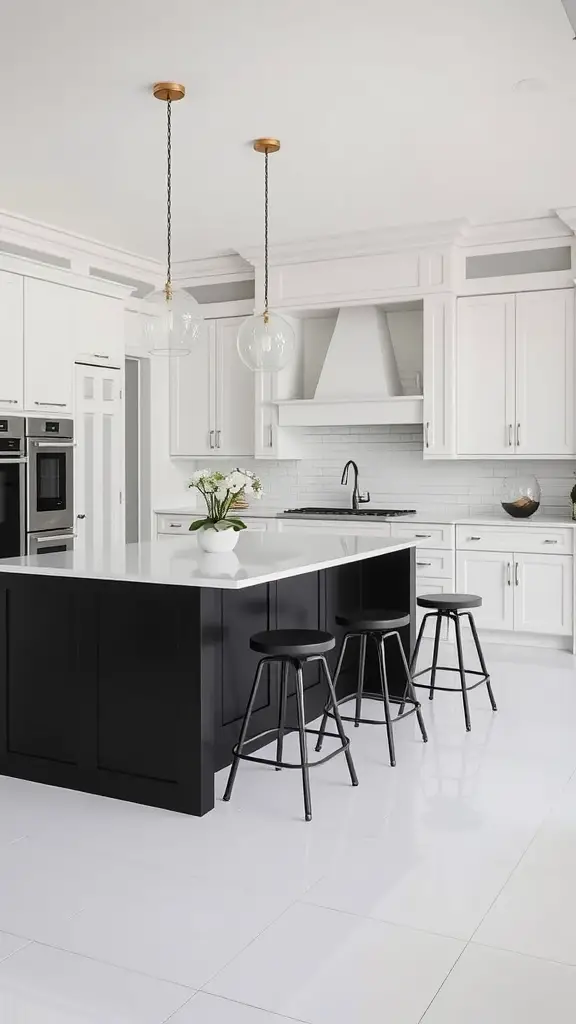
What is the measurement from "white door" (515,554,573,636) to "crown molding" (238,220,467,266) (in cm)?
226

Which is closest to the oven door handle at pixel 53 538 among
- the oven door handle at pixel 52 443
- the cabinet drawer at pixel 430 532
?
the oven door handle at pixel 52 443

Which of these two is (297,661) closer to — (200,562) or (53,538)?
(200,562)

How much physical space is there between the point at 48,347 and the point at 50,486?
912mm

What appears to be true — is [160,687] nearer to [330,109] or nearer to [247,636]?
[247,636]

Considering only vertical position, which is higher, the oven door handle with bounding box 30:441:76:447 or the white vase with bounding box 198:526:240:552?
the oven door handle with bounding box 30:441:76:447

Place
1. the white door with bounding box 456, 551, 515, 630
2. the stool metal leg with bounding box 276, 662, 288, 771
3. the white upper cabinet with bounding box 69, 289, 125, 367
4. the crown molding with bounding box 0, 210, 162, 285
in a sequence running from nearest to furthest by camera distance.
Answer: the stool metal leg with bounding box 276, 662, 288, 771 < the crown molding with bounding box 0, 210, 162, 285 < the white door with bounding box 456, 551, 515, 630 < the white upper cabinet with bounding box 69, 289, 125, 367

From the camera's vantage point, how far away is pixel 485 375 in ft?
21.7

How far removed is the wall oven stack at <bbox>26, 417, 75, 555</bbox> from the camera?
598 cm

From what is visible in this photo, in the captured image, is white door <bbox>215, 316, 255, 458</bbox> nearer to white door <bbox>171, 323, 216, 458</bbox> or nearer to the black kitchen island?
white door <bbox>171, 323, 216, 458</bbox>

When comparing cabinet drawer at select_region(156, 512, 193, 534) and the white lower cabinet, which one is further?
cabinet drawer at select_region(156, 512, 193, 534)

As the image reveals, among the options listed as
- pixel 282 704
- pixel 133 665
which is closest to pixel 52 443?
pixel 133 665

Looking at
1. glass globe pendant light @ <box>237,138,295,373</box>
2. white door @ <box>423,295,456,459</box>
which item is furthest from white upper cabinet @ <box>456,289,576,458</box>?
glass globe pendant light @ <box>237,138,295,373</box>

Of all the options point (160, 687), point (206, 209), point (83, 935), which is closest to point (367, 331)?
point (206, 209)

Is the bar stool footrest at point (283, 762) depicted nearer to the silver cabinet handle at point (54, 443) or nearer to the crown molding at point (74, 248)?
the silver cabinet handle at point (54, 443)
